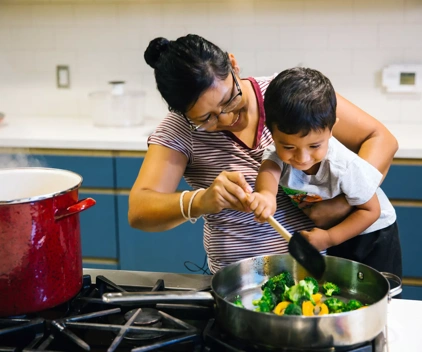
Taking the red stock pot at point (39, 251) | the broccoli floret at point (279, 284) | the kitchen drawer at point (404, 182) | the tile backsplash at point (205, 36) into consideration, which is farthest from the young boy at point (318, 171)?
the tile backsplash at point (205, 36)

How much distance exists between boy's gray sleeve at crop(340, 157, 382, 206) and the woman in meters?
0.05

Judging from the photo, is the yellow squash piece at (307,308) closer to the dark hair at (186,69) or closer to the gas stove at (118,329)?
the gas stove at (118,329)

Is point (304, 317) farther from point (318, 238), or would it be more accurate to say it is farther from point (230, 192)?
point (318, 238)

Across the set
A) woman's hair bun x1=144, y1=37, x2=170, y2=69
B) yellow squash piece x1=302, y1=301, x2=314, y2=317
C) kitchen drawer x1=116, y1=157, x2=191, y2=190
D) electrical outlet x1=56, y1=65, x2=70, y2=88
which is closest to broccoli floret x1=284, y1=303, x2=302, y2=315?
yellow squash piece x1=302, y1=301, x2=314, y2=317

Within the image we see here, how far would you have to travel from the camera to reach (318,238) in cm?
135

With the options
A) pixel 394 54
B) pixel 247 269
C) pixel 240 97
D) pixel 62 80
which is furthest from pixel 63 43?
pixel 247 269

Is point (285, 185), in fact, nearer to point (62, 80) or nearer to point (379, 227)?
point (379, 227)

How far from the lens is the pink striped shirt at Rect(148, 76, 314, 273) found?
143 centimetres

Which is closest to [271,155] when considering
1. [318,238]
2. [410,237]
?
[318,238]


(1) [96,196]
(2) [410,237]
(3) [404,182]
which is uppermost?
(3) [404,182]

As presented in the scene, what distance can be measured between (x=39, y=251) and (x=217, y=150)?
557mm

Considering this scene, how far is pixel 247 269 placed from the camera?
1.11 m

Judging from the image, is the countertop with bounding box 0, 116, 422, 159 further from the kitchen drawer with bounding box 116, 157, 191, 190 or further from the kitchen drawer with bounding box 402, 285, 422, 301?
the kitchen drawer with bounding box 402, 285, 422, 301

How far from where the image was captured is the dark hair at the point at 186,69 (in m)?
1.26
